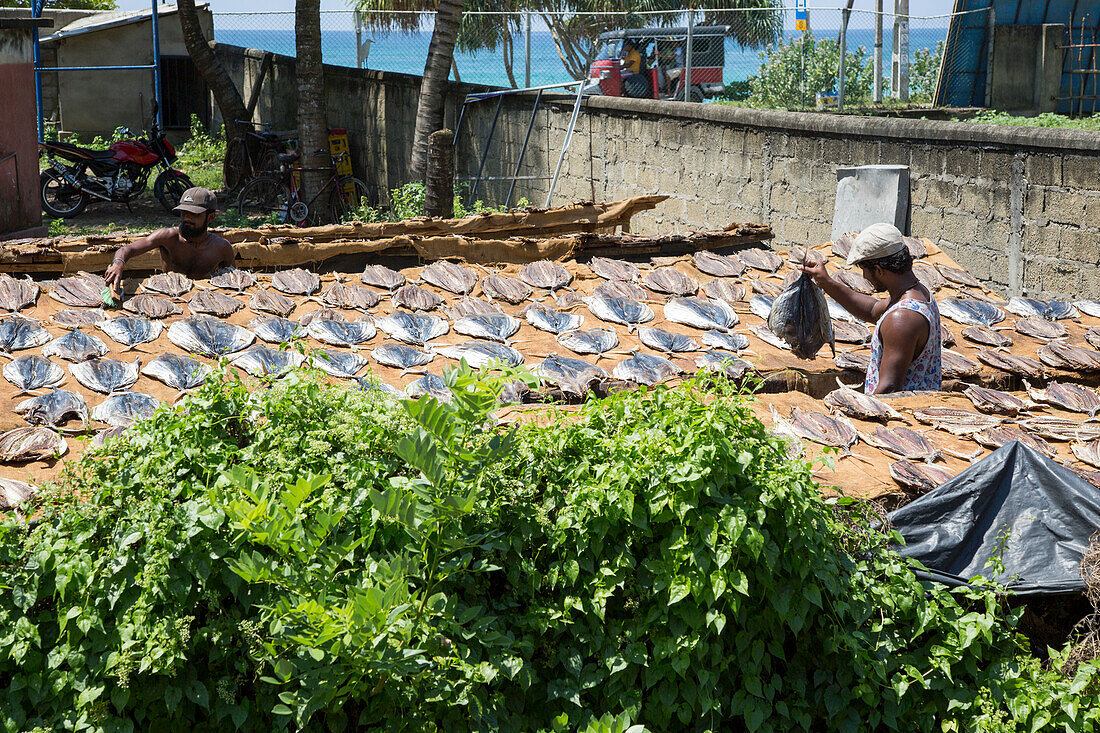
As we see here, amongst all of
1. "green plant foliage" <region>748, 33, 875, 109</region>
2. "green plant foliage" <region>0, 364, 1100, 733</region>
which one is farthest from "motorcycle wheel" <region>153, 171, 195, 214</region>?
"green plant foliage" <region>0, 364, 1100, 733</region>

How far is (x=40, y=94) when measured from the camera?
19.4 metres

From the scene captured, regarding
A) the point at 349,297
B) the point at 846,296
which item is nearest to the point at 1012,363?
the point at 846,296

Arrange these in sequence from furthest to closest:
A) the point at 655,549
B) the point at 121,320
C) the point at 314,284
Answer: the point at 314,284 < the point at 121,320 < the point at 655,549

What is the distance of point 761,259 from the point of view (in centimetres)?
605

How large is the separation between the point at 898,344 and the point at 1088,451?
3.03 ft

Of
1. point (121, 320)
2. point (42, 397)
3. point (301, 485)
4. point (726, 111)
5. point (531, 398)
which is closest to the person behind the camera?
point (301, 485)

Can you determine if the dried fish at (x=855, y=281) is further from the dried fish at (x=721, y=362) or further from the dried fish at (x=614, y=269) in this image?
the dried fish at (x=721, y=362)

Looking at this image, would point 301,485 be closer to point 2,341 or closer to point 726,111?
point 2,341

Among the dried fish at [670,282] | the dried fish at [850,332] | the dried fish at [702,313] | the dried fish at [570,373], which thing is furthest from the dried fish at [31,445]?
the dried fish at [850,332]

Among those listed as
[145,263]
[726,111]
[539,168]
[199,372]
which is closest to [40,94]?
[539,168]

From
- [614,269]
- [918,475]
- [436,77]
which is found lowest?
[918,475]

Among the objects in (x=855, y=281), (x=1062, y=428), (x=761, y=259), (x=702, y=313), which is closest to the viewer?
(x=1062, y=428)

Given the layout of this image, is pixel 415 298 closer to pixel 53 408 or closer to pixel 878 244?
pixel 53 408

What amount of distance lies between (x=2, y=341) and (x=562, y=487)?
9.00 feet
